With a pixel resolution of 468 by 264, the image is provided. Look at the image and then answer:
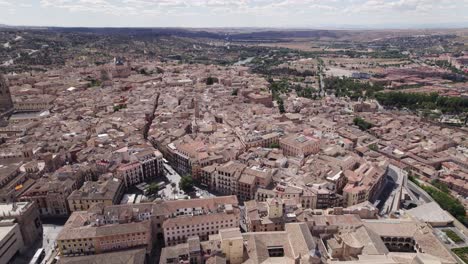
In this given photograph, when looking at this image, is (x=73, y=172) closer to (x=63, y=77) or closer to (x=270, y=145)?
(x=270, y=145)

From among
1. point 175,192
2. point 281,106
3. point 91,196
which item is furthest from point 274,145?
point 281,106

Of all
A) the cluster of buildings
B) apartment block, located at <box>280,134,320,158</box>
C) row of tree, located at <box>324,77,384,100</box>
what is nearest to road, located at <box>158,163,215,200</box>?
the cluster of buildings

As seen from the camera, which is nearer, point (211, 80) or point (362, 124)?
point (362, 124)

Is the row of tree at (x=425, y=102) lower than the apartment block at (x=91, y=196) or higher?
lower

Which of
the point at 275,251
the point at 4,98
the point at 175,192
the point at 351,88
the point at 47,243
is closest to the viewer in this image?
the point at 275,251

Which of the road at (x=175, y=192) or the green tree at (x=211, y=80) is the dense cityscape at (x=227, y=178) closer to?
the road at (x=175, y=192)

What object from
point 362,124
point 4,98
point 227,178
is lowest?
point 362,124

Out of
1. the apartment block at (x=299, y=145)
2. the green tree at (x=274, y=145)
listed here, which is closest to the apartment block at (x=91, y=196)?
the green tree at (x=274, y=145)

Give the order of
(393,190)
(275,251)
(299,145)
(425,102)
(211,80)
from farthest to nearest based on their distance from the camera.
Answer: (211,80), (425,102), (299,145), (393,190), (275,251)

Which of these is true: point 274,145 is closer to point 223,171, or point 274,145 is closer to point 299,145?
point 299,145
